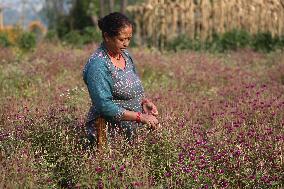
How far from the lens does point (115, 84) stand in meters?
4.78

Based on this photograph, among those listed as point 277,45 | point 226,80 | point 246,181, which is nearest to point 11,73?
point 226,80

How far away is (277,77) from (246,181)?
6627 mm

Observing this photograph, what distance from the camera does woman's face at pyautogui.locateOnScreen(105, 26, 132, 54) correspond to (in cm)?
461

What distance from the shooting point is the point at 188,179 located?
13.9 ft

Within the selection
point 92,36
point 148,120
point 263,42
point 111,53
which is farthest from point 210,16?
point 148,120

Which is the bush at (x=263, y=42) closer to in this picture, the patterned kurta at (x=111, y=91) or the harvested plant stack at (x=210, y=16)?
the harvested plant stack at (x=210, y=16)

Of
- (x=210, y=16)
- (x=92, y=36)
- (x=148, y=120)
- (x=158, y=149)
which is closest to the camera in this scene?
(x=148, y=120)

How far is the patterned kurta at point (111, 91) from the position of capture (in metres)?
4.59

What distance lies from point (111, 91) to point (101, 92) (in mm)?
235

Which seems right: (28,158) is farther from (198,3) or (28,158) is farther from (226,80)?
(198,3)

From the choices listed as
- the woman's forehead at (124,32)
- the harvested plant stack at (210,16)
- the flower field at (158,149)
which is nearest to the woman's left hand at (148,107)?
the flower field at (158,149)

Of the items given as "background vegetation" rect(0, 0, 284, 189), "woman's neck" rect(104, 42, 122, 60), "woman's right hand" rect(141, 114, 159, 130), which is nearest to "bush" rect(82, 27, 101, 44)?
"background vegetation" rect(0, 0, 284, 189)

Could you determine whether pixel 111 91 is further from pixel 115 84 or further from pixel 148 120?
pixel 148 120

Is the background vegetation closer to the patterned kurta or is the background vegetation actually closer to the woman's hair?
the patterned kurta
